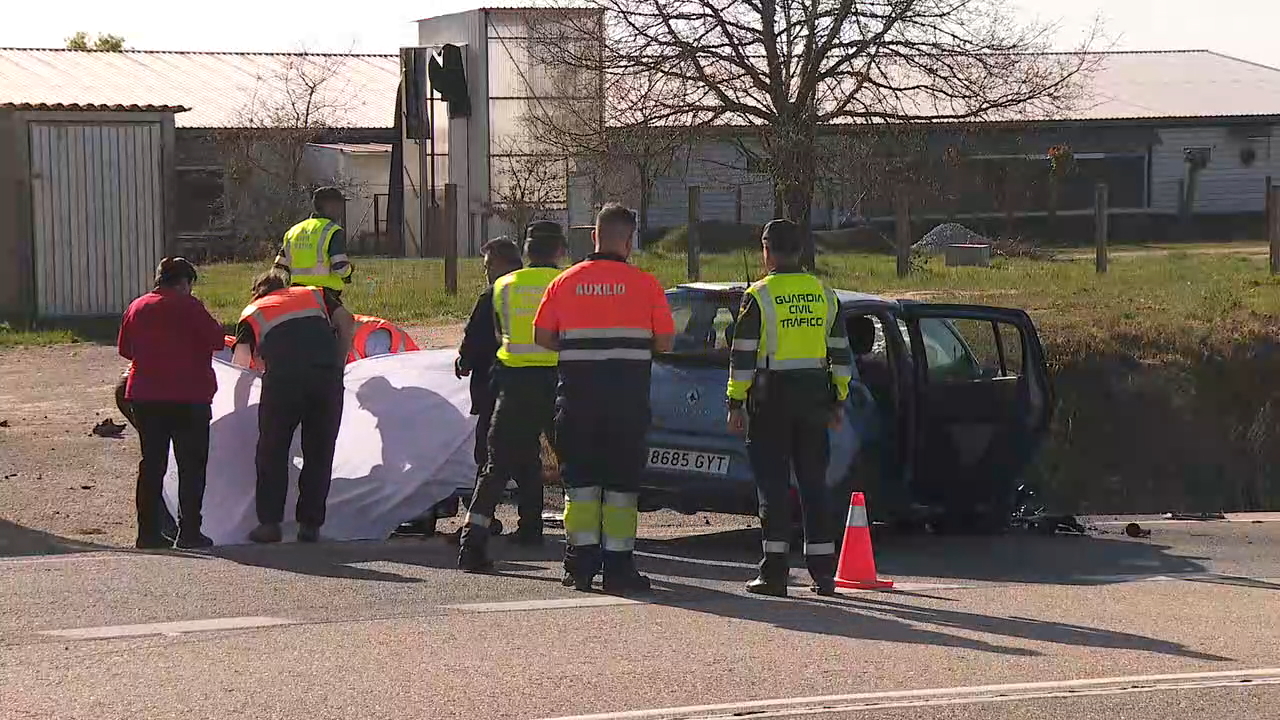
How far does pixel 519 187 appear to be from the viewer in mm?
37781

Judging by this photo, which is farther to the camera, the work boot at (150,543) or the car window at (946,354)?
the car window at (946,354)

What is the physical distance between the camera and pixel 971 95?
73.7 feet

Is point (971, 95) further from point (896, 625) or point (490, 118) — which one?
point (490, 118)

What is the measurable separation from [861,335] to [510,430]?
2.53m

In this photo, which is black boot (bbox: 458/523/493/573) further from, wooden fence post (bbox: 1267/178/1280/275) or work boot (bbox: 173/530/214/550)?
wooden fence post (bbox: 1267/178/1280/275)

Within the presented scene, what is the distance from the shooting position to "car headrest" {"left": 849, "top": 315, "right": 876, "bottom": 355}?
11.0 meters

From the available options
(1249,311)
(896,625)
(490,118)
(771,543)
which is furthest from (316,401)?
(490,118)

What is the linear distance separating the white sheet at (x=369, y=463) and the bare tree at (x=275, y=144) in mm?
28008

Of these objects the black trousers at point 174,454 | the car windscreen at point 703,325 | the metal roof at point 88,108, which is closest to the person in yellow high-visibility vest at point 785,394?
the car windscreen at point 703,325

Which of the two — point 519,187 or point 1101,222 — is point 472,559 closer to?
point 1101,222

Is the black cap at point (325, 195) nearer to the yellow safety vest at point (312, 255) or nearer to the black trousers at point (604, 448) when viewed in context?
the yellow safety vest at point (312, 255)

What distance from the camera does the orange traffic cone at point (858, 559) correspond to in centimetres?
912

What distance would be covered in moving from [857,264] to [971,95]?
6.57m

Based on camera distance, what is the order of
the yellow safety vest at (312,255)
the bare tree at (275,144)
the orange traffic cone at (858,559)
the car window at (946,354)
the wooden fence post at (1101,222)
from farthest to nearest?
the bare tree at (275,144)
the wooden fence post at (1101,222)
the yellow safety vest at (312,255)
the car window at (946,354)
the orange traffic cone at (858,559)
